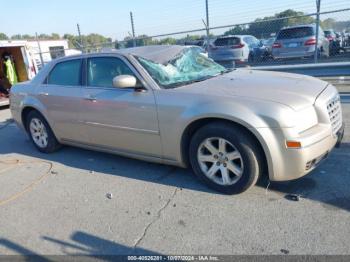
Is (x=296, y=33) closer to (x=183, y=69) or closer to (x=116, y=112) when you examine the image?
(x=183, y=69)

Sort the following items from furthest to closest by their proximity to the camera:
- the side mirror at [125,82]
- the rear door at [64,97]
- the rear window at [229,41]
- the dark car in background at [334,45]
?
the dark car in background at [334,45], the rear window at [229,41], the rear door at [64,97], the side mirror at [125,82]

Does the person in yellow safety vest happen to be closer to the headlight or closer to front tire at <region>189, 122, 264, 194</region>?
front tire at <region>189, 122, 264, 194</region>

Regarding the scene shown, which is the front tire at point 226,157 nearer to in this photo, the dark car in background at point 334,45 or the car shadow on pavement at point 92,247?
the car shadow on pavement at point 92,247

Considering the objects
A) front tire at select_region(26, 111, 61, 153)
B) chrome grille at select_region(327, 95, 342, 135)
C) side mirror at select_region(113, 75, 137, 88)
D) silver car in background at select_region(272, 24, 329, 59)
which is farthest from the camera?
silver car in background at select_region(272, 24, 329, 59)

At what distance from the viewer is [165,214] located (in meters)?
3.34

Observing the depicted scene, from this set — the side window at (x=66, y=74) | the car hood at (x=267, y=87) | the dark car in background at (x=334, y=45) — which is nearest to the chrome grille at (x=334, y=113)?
the car hood at (x=267, y=87)

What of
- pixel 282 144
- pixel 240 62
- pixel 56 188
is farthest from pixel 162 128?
pixel 240 62

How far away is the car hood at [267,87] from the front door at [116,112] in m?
0.57

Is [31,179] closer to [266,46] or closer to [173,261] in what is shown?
[173,261]

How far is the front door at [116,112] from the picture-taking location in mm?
3891

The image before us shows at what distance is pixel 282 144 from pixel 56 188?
9.17 feet

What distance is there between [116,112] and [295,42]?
10399mm

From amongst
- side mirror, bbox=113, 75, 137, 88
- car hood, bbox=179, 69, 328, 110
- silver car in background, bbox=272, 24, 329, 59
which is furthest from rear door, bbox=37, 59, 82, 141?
silver car in background, bbox=272, 24, 329, 59

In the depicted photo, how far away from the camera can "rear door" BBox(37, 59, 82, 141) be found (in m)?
4.70
